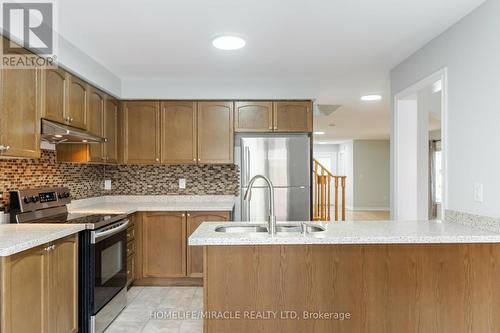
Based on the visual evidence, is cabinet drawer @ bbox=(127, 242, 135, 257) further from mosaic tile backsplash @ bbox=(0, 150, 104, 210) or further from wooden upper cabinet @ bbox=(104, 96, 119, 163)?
wooden upper cabinet @ bbox=(104, 96, 119, 163)

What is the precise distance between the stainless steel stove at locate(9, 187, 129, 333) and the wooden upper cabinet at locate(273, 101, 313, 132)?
6.53 ft

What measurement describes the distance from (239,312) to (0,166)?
6.71ft

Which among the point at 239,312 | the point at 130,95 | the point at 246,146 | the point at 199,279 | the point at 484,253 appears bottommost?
the point at 199,279

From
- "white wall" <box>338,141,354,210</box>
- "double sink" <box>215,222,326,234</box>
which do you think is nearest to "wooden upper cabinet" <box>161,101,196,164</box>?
"double sink" <box>215,222,326,234</box>

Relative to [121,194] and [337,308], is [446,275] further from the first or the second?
[121,194]

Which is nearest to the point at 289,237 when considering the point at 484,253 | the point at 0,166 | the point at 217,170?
the point at 484,253

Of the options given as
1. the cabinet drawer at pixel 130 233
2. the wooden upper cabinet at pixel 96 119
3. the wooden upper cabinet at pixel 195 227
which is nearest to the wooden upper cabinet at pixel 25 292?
the cabinet drawer at pixel 130 233

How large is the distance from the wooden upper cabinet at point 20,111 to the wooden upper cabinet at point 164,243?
156 centimetres

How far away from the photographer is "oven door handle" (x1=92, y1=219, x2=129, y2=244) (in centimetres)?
260

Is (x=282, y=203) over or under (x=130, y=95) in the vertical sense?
under

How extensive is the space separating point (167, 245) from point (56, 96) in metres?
1.87

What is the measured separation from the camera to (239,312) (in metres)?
1.95

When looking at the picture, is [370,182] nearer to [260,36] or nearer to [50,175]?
[260,36]

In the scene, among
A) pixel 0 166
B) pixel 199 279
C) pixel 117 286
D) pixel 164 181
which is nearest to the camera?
pixel 0 166
